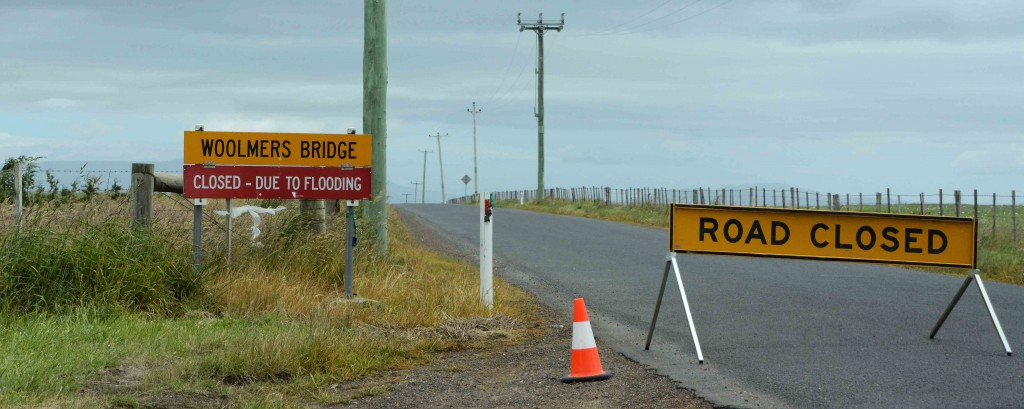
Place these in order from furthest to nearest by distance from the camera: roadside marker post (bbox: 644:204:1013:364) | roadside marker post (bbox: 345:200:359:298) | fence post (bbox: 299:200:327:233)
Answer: fence post (bbox: 299:200:327:233), roadside marker post (bbox: 345:200:359:298), roadside marker post (bbox: 644:204:1013:364)

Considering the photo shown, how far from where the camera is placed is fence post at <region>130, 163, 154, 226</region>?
34.4ft

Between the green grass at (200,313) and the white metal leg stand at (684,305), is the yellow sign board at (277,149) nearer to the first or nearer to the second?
the green grass at (200,313)

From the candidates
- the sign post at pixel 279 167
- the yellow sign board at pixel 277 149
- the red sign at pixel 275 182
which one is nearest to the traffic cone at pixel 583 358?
the sign post at pixel 279 167

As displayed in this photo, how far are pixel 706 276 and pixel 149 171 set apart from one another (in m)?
7.75

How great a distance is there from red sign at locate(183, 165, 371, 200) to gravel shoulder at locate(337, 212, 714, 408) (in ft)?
9.35

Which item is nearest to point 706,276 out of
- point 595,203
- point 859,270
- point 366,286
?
point 859,270

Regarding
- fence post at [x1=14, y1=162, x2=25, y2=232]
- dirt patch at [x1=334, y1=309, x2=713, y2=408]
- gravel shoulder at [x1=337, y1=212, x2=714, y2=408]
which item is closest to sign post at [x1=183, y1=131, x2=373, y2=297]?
fence post at [x1=14, y1=162, x2=25, y2=232]

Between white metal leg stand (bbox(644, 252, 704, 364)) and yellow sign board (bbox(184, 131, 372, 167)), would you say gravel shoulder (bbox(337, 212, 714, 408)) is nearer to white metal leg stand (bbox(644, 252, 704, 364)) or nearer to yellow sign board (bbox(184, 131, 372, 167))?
white metal leg stand (bbox(644, 252, 704, 364))

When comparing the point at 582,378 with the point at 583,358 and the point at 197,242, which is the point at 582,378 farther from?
the point at 197,242

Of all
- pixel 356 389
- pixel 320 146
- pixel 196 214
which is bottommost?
pixel 356 389

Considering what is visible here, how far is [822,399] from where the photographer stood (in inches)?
256

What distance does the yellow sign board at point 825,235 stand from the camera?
8548 mm

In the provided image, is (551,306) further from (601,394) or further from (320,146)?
(601,394)

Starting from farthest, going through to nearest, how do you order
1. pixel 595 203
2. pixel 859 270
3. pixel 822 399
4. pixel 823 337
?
pixel 595 203, pixel 859 270, pixel 823 337, pixel 822 399
